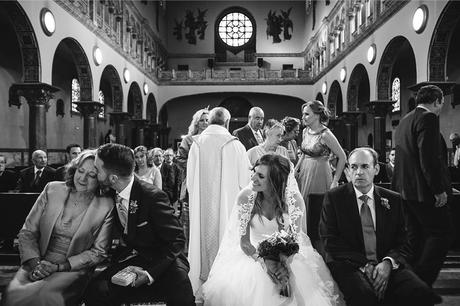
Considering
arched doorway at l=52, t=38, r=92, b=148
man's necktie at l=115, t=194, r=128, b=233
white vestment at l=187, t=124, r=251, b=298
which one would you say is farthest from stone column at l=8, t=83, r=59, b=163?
man's necktie at l=115, t=194, r=128, b=233

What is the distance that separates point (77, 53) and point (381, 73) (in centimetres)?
1130

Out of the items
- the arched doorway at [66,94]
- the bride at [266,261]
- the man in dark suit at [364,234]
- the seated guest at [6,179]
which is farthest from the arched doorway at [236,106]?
the man in dark suit at [364,234]

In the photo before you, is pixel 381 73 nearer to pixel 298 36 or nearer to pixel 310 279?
pixel 310 279

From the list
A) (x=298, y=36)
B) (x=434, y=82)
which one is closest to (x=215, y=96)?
(x=298, y=36)

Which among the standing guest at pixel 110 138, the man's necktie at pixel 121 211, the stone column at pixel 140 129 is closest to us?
the man's necktie at pixel 121 211

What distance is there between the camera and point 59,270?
305 cm

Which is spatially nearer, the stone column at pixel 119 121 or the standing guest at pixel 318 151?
the standing guest at pixel 318 151

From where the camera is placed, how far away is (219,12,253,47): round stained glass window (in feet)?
103

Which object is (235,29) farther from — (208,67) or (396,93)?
(396,93)

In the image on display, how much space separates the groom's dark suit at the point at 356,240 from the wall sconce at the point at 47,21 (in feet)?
36.0

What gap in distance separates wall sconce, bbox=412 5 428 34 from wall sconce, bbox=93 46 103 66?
37.6 ft

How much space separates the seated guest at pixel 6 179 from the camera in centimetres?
830

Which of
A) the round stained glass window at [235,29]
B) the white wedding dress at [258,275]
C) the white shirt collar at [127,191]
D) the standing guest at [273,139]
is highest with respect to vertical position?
the round stained glass window at [235,29]

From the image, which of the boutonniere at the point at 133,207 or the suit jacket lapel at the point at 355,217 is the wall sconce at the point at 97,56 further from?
the suit jacket lapel at the point at 355,217
